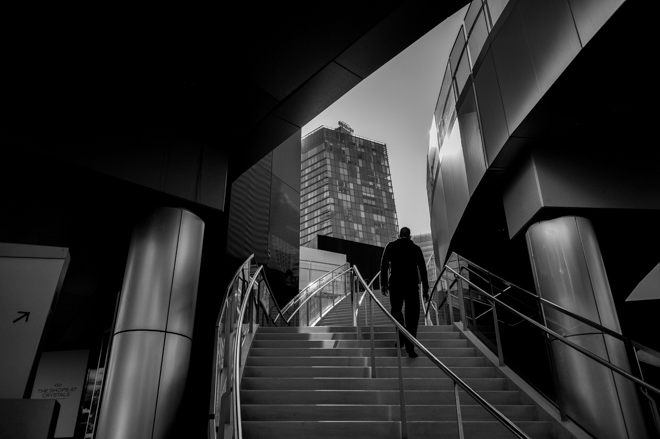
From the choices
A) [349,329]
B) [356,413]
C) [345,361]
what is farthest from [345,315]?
[356,413]

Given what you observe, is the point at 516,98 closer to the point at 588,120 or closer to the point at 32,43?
the point at 588,120

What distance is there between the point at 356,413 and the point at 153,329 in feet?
7.61

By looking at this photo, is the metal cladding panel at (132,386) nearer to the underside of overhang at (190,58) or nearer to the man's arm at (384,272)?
the underside of overhang at (190,58)

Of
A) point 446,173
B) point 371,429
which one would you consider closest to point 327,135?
point 446,173

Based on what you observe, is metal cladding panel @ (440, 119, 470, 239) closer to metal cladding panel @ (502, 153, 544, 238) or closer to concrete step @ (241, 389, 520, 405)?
metal cladding panel @ (502, 153, 544, 238)

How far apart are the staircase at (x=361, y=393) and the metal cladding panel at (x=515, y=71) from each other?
2.80 m

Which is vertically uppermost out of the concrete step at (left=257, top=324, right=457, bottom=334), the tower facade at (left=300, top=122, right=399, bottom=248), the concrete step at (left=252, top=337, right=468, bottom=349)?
the tower facade at (left=300, top=122, right=399, bottom=248)

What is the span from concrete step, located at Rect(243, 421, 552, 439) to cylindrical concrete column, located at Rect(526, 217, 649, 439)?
0.87 metres

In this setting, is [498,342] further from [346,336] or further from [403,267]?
[346,336]

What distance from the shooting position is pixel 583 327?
16.7 ft

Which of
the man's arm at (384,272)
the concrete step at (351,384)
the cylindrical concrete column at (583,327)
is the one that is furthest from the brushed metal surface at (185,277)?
the cylindrical concrete column at (583,327)

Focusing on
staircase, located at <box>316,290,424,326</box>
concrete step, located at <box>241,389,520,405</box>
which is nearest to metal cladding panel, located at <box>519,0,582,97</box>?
concrete step, located at <box>241,389,520,405</box>

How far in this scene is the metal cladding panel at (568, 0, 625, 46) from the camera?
395 centimetres

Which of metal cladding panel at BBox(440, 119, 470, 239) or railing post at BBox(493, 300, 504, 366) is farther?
metal cladding panel at BBox(440, 119, 470, 239)
